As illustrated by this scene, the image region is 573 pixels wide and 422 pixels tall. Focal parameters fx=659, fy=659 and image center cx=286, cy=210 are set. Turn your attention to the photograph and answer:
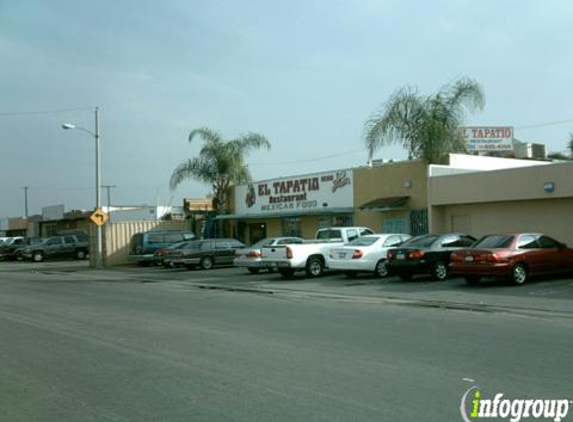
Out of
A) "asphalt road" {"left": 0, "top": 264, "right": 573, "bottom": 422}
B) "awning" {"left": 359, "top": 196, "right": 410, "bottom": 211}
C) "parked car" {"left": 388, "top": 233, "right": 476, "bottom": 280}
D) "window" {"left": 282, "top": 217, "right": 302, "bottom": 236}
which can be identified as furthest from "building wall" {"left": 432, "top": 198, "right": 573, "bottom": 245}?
"window" {"left": 282, "top": 217, "right": 302, "bottom": 236}

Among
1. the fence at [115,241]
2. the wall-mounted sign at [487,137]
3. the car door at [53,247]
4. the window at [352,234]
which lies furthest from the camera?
the car door at [53,247]

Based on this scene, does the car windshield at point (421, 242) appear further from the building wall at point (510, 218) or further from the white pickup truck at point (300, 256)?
the building wall at point (510, 218)

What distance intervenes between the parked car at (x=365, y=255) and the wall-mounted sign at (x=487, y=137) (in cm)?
1578

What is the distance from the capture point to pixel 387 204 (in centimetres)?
2850

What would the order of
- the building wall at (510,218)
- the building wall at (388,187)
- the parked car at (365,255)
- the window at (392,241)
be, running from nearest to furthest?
the parked car at (365,255) < the window at (392,241) < the building wall at (510,218) < the building wall at (388,187)

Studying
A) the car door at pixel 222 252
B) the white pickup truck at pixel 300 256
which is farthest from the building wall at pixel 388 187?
the car door at pixel 222 252

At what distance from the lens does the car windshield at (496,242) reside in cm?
1834

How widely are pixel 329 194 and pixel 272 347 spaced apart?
2421 centimetres

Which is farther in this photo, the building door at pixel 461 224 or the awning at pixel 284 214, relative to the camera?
the awning at pixel 284 214

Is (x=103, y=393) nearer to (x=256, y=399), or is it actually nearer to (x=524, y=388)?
(x=256, y=399)

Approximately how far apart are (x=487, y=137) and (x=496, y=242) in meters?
19.3

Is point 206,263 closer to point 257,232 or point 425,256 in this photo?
point 257,232

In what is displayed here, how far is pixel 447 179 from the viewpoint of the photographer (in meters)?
26.2

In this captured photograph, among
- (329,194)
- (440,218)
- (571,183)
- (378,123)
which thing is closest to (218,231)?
(329,194)
